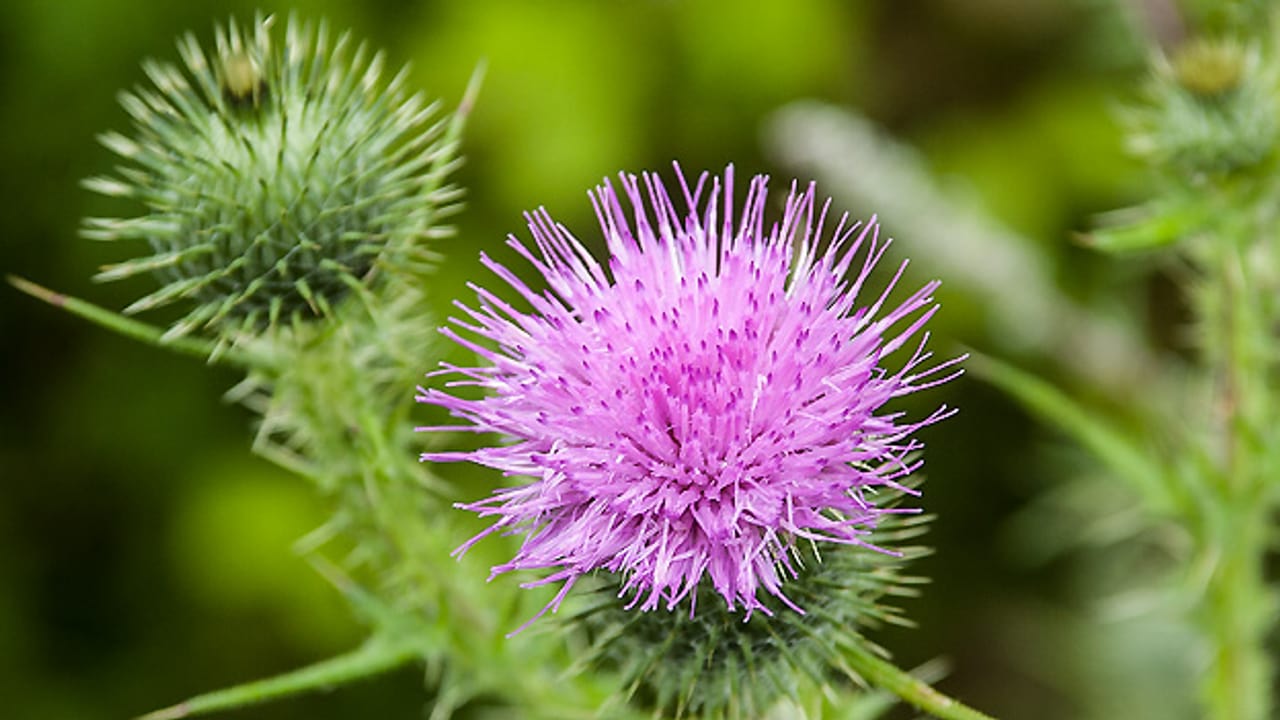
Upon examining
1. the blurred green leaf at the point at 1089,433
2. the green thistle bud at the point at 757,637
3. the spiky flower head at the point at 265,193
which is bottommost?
the green thistle bud at the point at 757,637

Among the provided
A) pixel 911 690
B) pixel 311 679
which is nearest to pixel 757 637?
pixel 911 690

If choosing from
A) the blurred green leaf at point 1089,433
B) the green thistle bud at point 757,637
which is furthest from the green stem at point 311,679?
the blurred green leaf at point 1089,433

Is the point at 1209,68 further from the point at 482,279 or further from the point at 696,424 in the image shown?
the point at 482,279

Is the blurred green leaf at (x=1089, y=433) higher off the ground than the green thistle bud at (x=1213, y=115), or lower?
lower

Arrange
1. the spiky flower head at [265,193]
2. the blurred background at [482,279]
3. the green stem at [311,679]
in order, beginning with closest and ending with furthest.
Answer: the green stem at [311,679] → the spiky flower head at [265,193] → the blurred background at [482,279]

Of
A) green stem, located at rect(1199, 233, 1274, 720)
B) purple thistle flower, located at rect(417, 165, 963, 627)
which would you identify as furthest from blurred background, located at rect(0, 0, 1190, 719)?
purple thistle flower, located at rect(417, 165, 963, 627)

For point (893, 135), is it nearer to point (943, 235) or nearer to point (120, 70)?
point (943, 235)

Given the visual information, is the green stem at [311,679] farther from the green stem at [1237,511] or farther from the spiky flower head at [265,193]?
the green stem at [1237,511]

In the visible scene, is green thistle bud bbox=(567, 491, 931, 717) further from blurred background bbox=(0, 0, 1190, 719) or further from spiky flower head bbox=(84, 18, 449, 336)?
blurred background bbox=(0, 0, 1190, 719)
